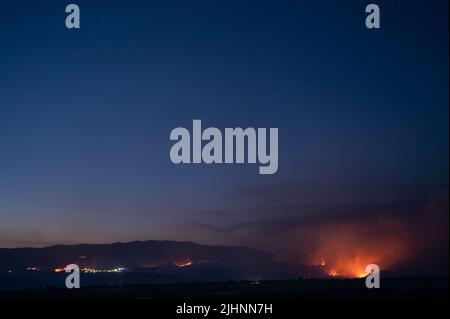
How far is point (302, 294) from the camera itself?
1346 inches

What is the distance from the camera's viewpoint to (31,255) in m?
113

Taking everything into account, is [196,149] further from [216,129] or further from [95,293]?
[95,293]

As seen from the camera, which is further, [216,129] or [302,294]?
[302,294]

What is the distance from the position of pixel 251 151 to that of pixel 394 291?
52.3ft

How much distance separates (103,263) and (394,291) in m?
88.4
